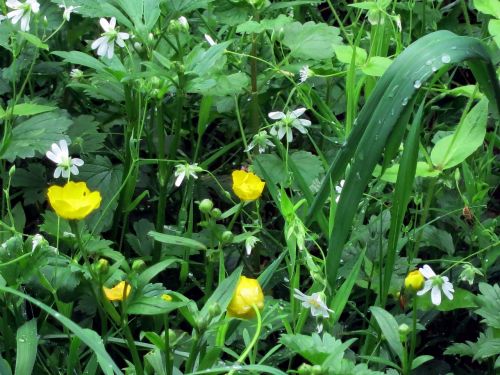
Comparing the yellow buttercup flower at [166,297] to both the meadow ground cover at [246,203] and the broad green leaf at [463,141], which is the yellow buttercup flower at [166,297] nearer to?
the meadow ground cover at [246,203]

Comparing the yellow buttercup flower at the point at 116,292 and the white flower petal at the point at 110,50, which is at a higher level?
the white flower petal at the point at 110,50

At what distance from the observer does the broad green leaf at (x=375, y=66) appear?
1.49 metres

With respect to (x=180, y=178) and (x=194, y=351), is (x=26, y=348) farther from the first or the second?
(x=180, y=178)

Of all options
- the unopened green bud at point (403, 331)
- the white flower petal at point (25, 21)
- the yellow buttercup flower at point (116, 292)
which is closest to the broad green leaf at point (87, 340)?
the yellow buttercup flower at point (116, 292)

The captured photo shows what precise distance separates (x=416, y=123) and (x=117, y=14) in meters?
0.56

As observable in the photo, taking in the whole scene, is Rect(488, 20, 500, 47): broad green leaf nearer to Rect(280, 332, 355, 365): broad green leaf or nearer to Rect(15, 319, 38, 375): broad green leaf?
Rect(280, 332, 355, 365): broad green leaf

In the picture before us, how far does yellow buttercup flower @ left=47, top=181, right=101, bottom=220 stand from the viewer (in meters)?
1.12

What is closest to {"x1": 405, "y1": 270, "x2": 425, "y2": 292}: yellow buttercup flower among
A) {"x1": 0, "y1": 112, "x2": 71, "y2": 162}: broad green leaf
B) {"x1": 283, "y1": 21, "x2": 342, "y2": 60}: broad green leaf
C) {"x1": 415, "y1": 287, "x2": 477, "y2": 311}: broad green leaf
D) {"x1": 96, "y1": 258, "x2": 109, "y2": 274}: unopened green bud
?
{"x1": 415, "y1": 287, "x2": 477, "y2": 311}: broad green leaf

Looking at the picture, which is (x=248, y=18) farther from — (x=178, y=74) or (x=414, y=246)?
(x=414, y=246)

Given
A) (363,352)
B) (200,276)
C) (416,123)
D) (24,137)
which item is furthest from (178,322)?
(416,123)

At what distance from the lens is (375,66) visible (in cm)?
151

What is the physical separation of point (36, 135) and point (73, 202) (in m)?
0.49

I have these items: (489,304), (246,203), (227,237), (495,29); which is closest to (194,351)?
(227,237)

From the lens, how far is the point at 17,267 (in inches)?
47.3
